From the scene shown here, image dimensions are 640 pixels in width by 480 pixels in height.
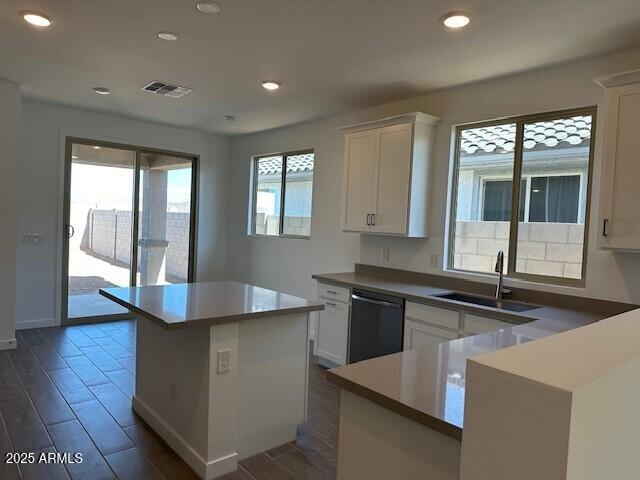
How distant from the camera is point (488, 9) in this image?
2414 mm

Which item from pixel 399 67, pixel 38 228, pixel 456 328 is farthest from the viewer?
pixel 38 228

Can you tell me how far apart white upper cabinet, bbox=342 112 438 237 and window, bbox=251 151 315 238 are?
3.93 ft

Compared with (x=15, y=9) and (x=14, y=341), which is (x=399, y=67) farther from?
(x=14, y=341)

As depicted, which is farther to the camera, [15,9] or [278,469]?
[15,9]

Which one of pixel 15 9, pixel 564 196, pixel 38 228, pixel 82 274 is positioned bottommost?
pixel 82 274

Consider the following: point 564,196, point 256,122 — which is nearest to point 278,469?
point 564,196

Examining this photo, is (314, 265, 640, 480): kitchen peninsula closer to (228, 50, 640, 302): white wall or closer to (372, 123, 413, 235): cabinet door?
(228, 50, 640, 302): white wall

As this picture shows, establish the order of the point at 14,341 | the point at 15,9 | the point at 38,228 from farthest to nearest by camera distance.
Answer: the point at 38,228 < the point at 14,341 < the point at 15,9

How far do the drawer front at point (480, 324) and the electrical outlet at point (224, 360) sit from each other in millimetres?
1616

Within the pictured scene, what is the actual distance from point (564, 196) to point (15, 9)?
3811 mm

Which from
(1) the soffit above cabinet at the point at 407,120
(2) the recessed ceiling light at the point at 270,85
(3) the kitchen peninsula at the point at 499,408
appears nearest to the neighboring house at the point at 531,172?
(1) the soffit above cabinet at the point at 407,120

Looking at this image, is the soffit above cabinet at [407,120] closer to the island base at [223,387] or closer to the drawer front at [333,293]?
the drawer front at [333,293]

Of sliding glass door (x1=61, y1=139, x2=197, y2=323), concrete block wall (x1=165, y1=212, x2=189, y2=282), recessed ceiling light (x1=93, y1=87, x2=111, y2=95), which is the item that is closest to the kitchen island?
recessed ceiling light (x1=93, y1=87, x2=111, y2=95)

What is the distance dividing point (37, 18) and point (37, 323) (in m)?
3.62
